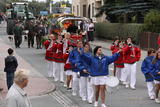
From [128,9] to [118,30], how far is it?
6.19ft

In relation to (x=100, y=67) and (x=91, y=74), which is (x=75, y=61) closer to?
(x=91, y=74)

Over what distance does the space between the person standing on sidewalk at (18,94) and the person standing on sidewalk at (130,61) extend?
849 centimetres

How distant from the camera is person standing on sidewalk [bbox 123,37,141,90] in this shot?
1412 cm

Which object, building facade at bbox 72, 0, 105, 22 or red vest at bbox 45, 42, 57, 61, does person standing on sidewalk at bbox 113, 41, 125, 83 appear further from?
building facade at bbox 72, 0, 105, 22

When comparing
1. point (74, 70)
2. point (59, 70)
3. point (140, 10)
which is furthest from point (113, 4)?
point (74, 70)

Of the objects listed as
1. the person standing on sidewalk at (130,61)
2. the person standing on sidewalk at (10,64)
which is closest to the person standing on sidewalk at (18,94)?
the person standing on sidewalk at (10,64)

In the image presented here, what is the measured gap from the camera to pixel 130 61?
14195mm

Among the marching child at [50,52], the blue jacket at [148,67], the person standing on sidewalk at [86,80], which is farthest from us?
the marching child at [50,52]

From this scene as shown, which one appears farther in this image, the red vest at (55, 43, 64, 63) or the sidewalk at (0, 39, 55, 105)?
the red vest at (55, 43, 64, 63)

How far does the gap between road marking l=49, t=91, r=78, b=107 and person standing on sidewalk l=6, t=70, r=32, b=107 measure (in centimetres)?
577

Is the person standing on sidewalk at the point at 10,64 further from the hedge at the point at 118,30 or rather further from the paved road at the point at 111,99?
the hedge at the point at 118,30

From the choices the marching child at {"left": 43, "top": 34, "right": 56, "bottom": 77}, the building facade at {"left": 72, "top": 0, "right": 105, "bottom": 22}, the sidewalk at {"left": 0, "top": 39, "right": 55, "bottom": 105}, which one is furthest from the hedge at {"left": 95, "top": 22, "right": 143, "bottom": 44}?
the sidewalk at {"left": 0, "top": 39, "right": 55, "bottom": 105}

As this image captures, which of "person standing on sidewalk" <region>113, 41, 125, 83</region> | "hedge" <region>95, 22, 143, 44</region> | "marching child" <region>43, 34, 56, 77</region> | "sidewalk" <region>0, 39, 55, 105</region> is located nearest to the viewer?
"sidewalk" <region>0, 39, 55, 105</region>

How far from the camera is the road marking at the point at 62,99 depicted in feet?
38.4
